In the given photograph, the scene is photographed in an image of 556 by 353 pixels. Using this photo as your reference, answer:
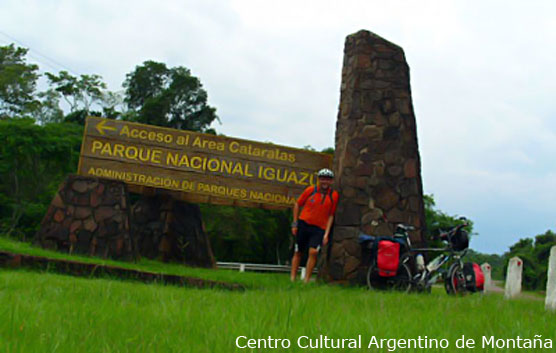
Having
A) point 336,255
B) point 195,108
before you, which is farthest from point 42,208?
point 336,255

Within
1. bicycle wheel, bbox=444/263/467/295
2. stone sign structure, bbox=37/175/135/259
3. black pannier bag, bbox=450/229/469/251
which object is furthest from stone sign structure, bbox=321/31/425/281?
stone sign structure, bbox=37/175/135/259

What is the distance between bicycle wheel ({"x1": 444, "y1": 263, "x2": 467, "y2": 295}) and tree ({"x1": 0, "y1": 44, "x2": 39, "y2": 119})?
103ft

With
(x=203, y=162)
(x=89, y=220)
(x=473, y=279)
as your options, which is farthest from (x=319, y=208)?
(x=89, y=220)

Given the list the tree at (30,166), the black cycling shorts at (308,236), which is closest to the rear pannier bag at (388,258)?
the black cycling shorts at (308,236)

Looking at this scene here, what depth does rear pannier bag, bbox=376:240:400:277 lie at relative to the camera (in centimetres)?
838

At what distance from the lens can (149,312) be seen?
3.72 m

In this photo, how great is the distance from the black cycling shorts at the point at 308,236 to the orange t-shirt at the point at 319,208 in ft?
0.26

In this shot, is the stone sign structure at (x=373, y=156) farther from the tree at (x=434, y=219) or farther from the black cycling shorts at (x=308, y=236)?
the tree at (x=434, y=219)

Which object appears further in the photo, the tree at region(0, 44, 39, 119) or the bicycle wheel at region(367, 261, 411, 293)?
the tree at region(0, 44, 39, 119)

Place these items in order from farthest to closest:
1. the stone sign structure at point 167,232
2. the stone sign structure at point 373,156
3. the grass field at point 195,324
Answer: the stone sign structure at point 167,232 < the stone sign structure at point 373,156 < the grass field at point 195,324

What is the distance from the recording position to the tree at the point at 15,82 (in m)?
32.7

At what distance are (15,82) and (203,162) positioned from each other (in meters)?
26.1

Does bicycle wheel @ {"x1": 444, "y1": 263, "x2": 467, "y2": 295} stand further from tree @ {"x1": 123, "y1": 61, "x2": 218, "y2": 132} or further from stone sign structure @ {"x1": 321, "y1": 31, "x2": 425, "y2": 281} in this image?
tree @ {"x1": 123, "y1": 61, "x2": 218, "y2": 132}

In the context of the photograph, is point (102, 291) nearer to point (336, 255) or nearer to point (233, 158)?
point (336, 255)
